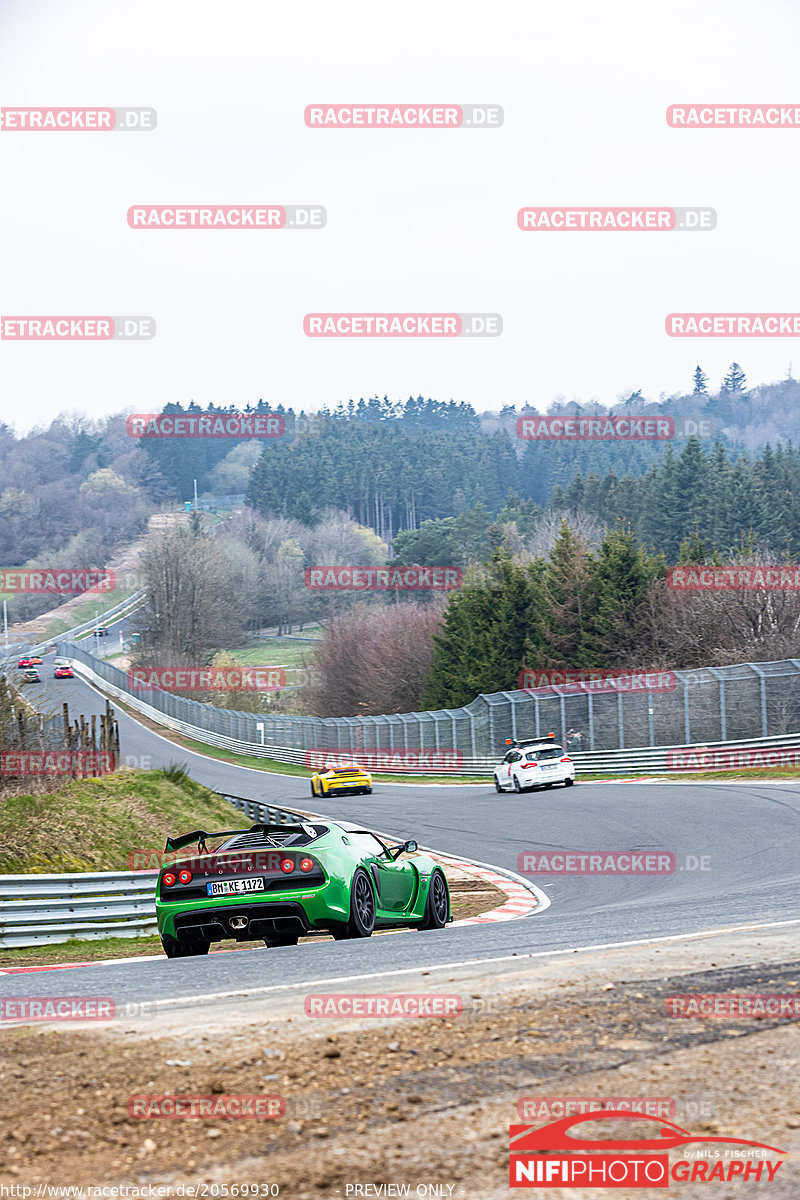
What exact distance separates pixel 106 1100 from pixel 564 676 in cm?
4836

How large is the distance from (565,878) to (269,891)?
856 centimetres

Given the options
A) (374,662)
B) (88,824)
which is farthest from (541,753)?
Result: (374,662)

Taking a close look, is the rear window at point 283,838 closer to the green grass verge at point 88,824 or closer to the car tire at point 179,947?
the car tire at point 179,947

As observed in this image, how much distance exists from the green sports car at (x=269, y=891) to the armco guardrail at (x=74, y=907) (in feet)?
9.19

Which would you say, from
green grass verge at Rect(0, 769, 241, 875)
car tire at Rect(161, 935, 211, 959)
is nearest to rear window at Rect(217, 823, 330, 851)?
car tire at Rect(161, 935, 211, 959)

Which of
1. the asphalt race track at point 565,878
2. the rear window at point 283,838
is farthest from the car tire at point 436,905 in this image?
the rear window at point 283,838

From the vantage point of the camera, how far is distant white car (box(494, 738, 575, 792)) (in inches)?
1312

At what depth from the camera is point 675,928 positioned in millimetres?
9344

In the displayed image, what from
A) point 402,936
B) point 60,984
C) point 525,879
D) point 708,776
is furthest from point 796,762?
point 60,984

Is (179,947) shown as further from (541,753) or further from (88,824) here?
(541,753)

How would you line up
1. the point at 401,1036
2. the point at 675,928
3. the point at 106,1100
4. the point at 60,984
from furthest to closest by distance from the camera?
the point at 675,928
the point at 60,984
the point at 401,1036
the point at 106,1100

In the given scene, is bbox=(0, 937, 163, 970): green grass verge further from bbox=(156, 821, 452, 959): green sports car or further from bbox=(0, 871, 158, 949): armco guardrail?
bbox=(156, 821, 452, 959): green sports car

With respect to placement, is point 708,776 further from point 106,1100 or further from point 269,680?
point 269,680

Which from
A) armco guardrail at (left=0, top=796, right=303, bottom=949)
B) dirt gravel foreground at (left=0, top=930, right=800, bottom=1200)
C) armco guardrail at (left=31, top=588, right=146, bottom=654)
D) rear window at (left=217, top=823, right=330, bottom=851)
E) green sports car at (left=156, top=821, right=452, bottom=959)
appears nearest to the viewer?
dirt gravel foreground at (left=0, top=930, right=800, bottom=1200)
